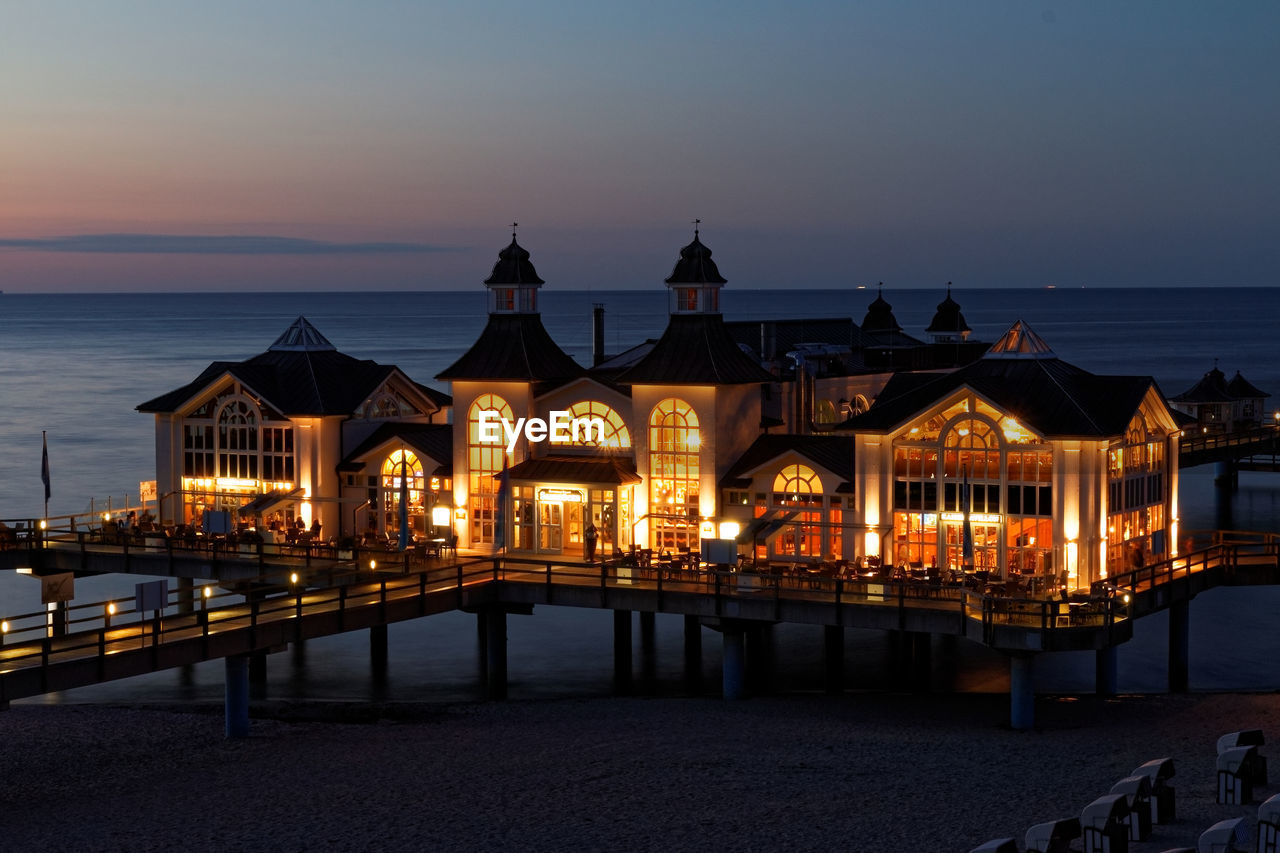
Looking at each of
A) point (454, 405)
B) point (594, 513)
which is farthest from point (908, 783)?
point (454, 405)

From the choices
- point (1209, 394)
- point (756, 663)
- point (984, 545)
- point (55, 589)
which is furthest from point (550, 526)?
point (1209, 394)

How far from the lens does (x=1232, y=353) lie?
177750 millimetres

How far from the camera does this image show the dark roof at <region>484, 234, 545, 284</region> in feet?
149

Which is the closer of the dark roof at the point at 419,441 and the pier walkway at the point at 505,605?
the pier walkway at the point at 505,605

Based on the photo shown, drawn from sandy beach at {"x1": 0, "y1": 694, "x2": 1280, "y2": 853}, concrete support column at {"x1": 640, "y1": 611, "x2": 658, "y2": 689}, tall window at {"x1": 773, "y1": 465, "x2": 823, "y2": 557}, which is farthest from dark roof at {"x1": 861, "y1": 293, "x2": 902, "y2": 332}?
sandy beach at {"x1": 0, "y1": 694, "x2": 1280, "y2": 853}

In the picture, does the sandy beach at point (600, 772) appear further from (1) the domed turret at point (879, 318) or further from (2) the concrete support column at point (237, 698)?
(1) the domed turret at point (879, 318)

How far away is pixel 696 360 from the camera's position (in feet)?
140

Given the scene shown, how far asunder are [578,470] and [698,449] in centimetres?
303

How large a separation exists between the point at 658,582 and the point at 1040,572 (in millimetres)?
8265

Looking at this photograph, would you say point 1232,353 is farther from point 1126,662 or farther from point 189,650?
point 189,650

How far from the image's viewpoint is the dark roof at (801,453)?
40.9 metres

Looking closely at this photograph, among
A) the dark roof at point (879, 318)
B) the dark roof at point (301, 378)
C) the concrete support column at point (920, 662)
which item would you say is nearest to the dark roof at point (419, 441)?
the dark roof at point (301, 378)

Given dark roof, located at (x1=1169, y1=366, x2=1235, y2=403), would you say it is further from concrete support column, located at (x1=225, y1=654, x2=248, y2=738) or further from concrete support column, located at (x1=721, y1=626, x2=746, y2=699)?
concrete support column, located at (x1=225, y1=654, x2=248, y2=738)

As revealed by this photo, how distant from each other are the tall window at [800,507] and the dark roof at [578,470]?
142 inches
